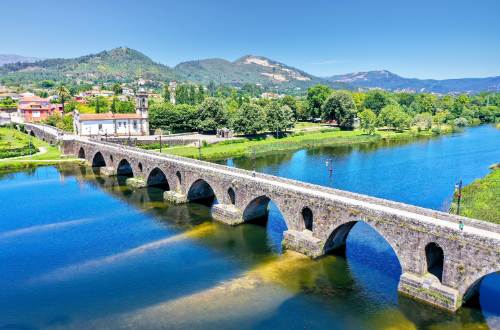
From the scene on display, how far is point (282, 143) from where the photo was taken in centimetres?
9956

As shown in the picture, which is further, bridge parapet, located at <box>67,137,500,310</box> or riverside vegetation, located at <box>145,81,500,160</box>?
riverside vegetation, located at <box>145,81,500,160</box>

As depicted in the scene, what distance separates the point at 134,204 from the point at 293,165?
34.5 metres

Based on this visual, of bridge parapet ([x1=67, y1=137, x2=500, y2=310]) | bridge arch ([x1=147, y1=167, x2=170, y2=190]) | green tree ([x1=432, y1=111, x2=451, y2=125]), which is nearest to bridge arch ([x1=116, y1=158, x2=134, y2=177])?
bridge arch ([x1=147, y1=167, x2=170, y2=190])

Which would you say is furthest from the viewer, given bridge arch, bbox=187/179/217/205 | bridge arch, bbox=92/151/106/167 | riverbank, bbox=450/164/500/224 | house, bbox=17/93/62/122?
house, bbox=17/93/62/122

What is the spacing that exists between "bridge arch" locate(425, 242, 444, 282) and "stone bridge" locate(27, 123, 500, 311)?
0.22 feet

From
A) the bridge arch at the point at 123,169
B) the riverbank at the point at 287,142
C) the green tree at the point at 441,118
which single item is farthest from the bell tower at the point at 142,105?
the green tree at the point at 441,118

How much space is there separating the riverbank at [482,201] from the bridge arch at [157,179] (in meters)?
38.7

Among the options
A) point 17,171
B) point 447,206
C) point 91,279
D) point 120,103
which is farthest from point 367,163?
point 120,103

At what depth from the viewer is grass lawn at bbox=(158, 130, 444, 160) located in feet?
285

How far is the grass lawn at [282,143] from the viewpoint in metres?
86.7

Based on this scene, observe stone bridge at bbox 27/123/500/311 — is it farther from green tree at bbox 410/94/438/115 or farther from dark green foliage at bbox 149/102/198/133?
green tree at bbox 410/94/438/115

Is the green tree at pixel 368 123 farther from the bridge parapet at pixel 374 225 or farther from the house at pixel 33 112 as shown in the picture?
the house at pixel 33 112

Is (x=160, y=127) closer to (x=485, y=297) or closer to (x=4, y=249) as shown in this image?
(x=4, y=249)

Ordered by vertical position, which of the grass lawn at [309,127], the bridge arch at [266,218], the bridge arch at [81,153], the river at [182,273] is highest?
the grass lawn at [309,127]
